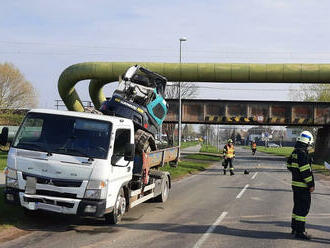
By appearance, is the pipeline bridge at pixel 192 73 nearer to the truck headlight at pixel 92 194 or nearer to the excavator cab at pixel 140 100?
the excavator cab at pixel 140 100

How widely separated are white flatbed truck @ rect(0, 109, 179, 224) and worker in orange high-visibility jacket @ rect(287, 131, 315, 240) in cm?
303

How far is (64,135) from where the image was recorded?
8.12 metres

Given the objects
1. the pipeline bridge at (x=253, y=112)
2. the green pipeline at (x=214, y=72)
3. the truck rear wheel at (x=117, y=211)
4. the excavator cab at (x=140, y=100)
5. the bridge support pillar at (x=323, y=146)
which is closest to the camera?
the truck rear wheel at (x=117, y=211)

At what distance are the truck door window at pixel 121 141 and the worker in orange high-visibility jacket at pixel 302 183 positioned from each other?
3.27m

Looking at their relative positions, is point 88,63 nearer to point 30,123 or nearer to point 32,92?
point 30,123

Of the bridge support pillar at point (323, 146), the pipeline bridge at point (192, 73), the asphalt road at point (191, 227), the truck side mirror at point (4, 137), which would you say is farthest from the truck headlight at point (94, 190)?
the bridge support pillar at point (323, 146)

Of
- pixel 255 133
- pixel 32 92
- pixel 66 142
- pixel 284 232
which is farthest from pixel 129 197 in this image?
pixel 255 133

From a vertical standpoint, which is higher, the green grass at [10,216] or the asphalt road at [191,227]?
the green grass at [10,216]

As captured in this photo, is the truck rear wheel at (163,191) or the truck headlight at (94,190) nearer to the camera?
the truck headlight at (94,190)

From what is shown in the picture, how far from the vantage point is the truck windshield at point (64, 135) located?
7.89 m

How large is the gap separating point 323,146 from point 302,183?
112 feet

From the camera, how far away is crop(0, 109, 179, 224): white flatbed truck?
24.8ft

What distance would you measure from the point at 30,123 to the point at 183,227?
11.9ft

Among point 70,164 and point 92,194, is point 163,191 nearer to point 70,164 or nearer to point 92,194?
point 92,194
